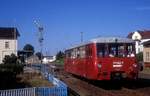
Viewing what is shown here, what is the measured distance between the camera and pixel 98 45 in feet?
73.5

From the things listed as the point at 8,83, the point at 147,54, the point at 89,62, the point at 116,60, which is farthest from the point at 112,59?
the point at 147,54

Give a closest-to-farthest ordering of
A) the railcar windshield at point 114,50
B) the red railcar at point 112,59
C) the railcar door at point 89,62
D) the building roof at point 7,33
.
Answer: the red railcar at point 112,59 < the railcar windshield at point 114,50 < the railcar door at point 89,62 < the building roof at point 7,33

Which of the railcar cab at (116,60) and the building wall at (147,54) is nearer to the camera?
the railcar cab at (116,60)

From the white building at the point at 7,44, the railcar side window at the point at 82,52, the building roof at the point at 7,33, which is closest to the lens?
the railcar side window at the point at 82,52

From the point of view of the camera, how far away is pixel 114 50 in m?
22.5

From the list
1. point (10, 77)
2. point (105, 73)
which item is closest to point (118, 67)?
point (105, 73)

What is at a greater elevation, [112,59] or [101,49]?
[101,49]

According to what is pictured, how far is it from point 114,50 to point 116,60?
0.69 metres

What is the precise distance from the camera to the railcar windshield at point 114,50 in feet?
73.1

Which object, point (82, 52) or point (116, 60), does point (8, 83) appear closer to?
point (82, 52)

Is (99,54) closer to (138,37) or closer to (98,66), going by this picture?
(98,66)

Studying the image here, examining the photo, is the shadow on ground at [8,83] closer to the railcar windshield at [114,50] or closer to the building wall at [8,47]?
the railcar windshield at [114,50]

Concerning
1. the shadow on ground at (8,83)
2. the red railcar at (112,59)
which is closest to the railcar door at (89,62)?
the red railcar at (112,59)

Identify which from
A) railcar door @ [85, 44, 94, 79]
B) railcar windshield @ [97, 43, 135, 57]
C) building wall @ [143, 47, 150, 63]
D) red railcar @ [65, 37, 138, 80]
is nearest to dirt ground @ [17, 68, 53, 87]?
railcar door @ [85, 44, 94, 79]
